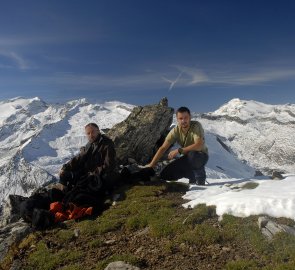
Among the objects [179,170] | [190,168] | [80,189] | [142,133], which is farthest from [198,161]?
[142,133]

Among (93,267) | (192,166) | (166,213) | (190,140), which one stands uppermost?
(190,140)

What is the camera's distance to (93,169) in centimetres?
2127

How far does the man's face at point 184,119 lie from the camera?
19156 mm

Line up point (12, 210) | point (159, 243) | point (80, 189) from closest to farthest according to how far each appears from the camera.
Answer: point (159, 243) → point (80, 189) → point (12, 210)

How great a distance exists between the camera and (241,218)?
13.8m

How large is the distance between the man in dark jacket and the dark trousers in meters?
2.90

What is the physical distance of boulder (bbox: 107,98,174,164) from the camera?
111ft

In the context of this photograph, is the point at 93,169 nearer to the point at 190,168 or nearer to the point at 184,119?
the point at 190,168

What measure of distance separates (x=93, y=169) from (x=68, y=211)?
388cm

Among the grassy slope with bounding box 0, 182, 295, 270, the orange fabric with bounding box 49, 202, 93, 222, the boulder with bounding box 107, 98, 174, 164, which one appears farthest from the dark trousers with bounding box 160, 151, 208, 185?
the boulder with bounding box 107, 98, 174, 164

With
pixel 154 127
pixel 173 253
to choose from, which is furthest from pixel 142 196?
pixel 154 127

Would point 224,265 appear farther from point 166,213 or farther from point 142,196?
point 142,196

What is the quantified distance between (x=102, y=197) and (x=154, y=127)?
63.2 ft

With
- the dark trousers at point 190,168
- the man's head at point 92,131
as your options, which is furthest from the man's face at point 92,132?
the dark trousers at point 190,168
